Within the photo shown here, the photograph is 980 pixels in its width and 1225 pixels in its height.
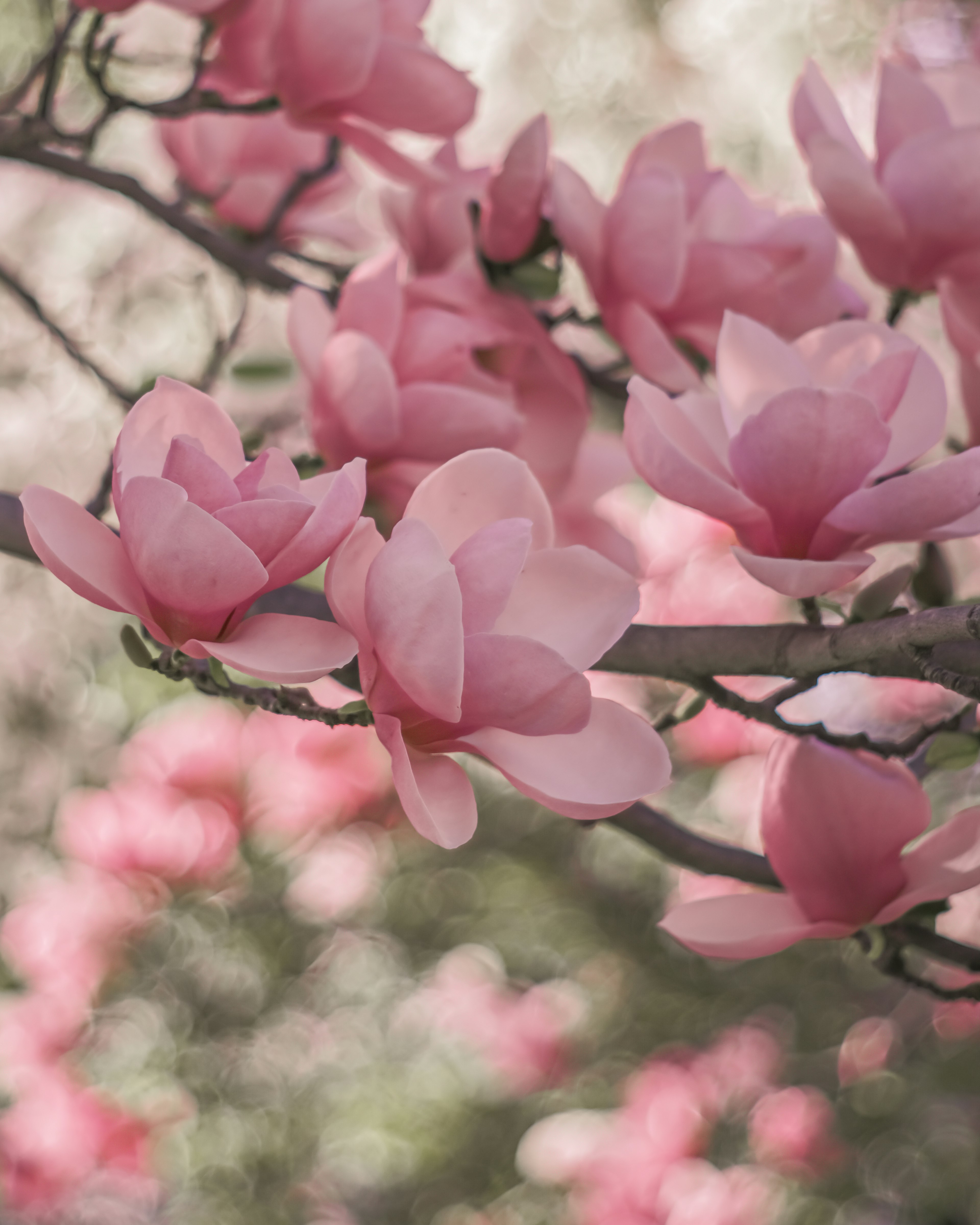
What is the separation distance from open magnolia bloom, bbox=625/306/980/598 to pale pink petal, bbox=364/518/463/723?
0.07 metres

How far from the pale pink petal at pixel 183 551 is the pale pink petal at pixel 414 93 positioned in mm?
239

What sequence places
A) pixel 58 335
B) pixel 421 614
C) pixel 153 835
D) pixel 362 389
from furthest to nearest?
pixel 153 835
pixel 58 335
pixel 362 389
pixel 421 614

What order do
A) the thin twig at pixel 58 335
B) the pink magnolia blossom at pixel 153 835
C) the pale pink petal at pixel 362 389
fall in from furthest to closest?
the pink magnolia blossom at pixel 153 835 < the thin twig at pixel 58 335 < the pale pink petal at pixel 362 389

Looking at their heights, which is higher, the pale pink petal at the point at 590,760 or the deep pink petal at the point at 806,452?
the deep pink petal at the point at 806,452

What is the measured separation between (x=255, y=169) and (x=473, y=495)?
354 millimetres

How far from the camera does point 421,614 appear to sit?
198 mm

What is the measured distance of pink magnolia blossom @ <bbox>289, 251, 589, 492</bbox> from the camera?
318 millimetres

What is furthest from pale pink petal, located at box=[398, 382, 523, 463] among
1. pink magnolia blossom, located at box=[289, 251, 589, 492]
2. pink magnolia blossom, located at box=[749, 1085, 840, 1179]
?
pink magnolia blossom, located at box=[749, 1085, 840, 1179]

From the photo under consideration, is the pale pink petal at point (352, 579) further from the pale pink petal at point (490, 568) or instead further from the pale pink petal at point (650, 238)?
the pale pink petal at point (650, 238)

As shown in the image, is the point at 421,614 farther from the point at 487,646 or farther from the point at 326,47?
the point at 326,47

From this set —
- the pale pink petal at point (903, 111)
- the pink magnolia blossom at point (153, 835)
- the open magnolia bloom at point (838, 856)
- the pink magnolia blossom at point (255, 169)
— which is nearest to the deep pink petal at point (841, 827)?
the open magnolia bloom at point (838, 856)

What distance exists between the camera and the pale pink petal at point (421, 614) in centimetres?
20

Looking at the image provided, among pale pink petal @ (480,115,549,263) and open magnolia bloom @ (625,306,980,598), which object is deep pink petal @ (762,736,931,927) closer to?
open magnolia bloom @ (625,306,980,598)

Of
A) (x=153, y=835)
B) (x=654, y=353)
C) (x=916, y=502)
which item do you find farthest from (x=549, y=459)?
(x=153, y=835)
